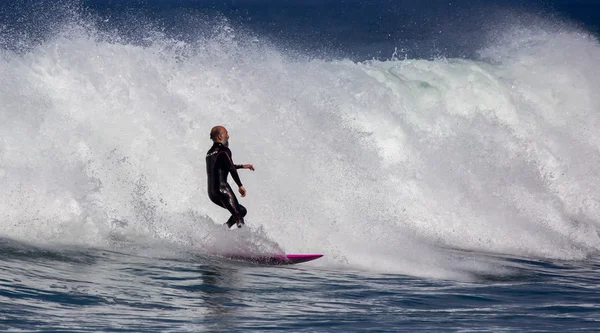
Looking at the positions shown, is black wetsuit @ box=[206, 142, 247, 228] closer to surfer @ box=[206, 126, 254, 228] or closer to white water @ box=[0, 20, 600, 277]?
surfer @ box=[206, 126, 254, 228]

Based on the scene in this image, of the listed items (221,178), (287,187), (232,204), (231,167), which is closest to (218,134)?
(231,167)

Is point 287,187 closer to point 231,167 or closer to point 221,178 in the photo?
point 221,178

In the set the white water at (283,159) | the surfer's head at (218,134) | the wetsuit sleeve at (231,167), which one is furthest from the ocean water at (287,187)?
the surfer's head at (218,134)

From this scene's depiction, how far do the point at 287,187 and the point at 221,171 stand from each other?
294 centimetres

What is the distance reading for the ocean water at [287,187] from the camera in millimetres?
9469

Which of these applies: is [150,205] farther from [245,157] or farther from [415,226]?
[415,226]

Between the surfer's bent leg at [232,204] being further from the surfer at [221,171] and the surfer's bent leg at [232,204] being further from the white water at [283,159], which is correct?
the white water at [283,159]

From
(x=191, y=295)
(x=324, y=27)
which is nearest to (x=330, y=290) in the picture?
(x=191, y=295)

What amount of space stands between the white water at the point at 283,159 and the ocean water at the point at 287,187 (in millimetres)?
36

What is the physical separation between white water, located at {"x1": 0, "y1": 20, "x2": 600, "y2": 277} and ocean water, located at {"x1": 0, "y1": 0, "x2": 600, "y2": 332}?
4 cm

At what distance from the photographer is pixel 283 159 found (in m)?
15.3

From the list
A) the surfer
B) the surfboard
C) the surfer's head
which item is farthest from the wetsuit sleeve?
the surfboard

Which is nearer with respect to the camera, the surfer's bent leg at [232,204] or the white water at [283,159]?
the surfer's bent leg at [232,204]

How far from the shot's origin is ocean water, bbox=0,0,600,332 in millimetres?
9469
